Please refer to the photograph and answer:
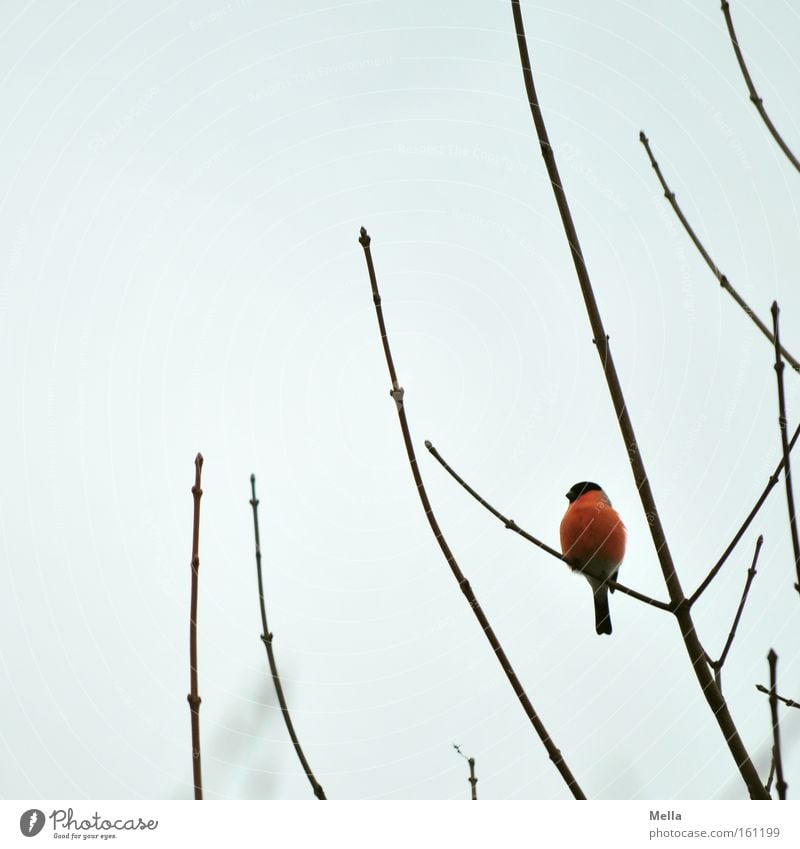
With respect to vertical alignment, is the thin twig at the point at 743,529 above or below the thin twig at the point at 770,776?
above

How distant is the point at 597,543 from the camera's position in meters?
2.90

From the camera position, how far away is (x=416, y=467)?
4.73ft

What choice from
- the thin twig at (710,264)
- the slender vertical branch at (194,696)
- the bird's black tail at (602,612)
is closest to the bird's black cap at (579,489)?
the bird's black tail at (602,612)

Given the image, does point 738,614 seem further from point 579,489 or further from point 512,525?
point 579,489

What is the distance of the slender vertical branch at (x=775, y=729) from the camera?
1.44 meters

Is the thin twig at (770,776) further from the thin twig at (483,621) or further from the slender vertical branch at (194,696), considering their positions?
the slender vertical branch at (194,696)

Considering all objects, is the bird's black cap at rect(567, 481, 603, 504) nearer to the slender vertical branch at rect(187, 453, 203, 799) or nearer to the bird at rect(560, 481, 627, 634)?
the bird at rect(560, 481, 627, 634)

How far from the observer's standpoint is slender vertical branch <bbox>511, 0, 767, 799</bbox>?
147 cm

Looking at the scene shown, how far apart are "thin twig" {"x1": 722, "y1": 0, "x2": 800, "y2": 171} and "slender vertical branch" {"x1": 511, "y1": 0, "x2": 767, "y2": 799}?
54 centimetres

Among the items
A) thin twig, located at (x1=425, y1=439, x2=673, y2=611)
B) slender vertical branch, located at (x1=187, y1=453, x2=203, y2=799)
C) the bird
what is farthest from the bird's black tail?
slender vertical branch, located at (x1=187, y1=453, x2=203, y2=799)

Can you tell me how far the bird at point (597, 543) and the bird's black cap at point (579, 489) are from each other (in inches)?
5.3
